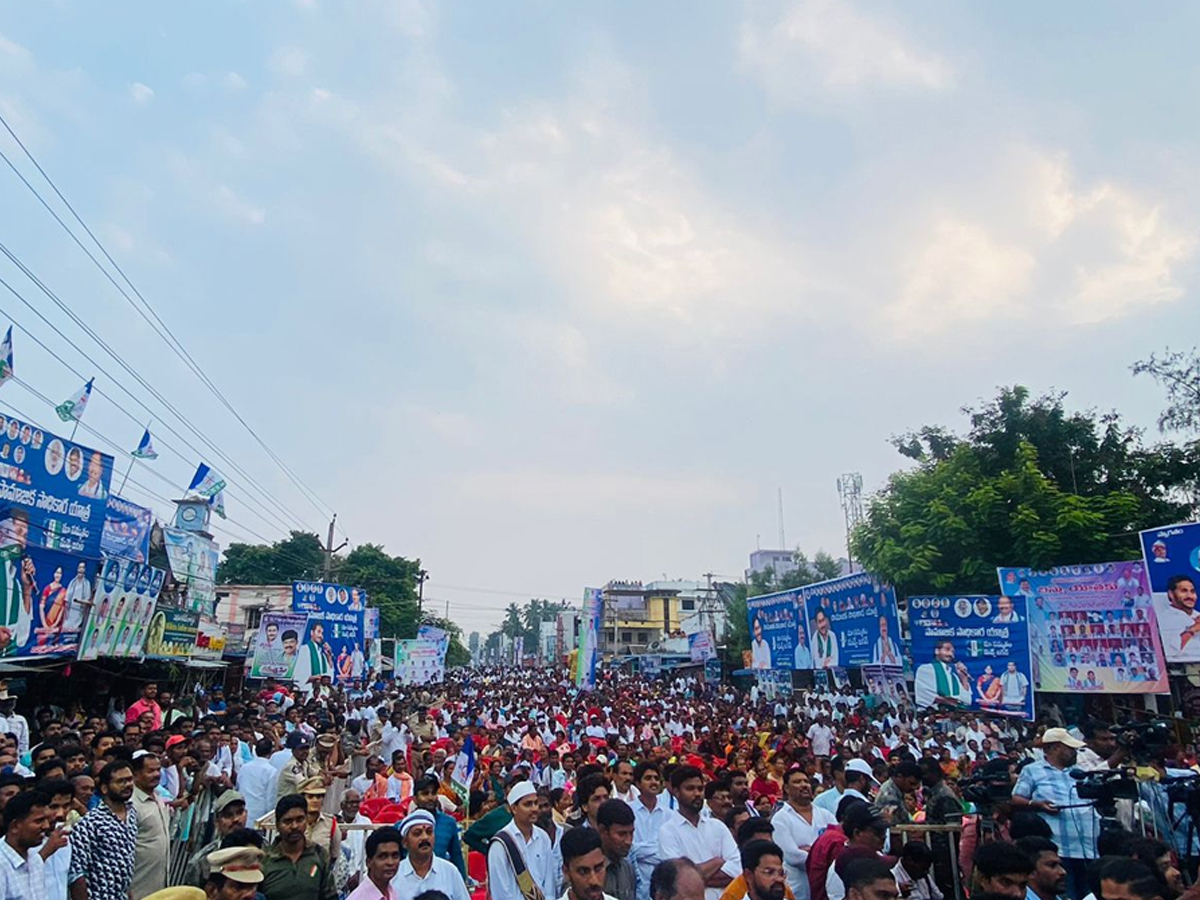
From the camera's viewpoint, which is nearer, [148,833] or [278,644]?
[148,833]

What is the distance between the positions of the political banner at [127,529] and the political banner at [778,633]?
59.3 feet

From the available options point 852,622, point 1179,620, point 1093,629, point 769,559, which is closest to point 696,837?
point 1179,620

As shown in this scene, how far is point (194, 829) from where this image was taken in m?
7.23

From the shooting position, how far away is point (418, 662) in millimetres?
31438

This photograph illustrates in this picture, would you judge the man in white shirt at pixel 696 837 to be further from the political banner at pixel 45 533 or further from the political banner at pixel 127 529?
the political banner at pixel 127 529

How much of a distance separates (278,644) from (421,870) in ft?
59.9

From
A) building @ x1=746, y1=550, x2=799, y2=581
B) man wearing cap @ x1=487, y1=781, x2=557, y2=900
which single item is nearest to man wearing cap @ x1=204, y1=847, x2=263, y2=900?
man wearing cap @ x1=487, y1=781, x2=557, y2=900

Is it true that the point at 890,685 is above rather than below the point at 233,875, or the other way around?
above

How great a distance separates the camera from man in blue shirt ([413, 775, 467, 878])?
631cm

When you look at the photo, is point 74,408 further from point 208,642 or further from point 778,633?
point 778,633

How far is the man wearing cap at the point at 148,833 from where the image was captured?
5570 mm

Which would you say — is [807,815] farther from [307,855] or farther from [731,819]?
[307,855]

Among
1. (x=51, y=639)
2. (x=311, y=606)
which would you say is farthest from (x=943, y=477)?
(x=51, y=639)

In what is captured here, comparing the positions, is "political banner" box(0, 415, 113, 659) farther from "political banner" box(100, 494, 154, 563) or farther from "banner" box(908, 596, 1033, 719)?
"banner" box(908, 596, 1033, 719)
